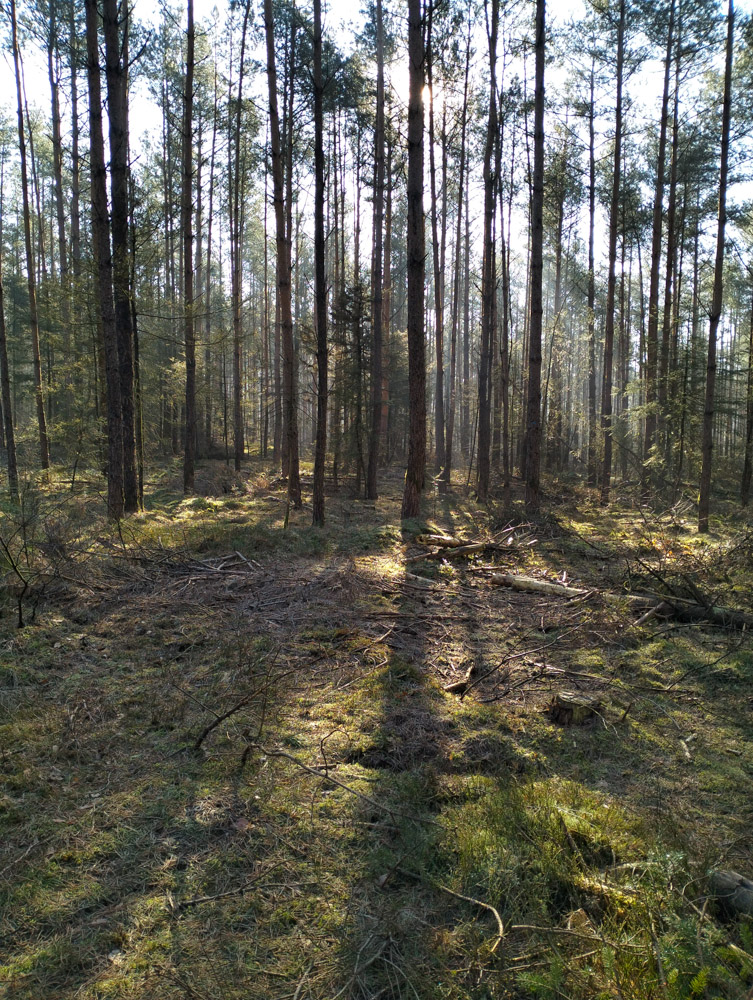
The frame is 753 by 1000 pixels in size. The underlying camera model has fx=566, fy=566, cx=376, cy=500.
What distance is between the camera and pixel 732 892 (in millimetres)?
2320

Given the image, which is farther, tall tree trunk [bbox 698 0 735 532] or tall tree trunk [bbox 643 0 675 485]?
tall tree trunk [bbox 643 0 675 485]

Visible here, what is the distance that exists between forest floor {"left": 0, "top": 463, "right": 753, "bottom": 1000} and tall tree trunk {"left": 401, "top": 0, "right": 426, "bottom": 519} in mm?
4487

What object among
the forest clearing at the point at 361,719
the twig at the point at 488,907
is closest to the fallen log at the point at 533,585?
the forest clearing at the point at 361,719

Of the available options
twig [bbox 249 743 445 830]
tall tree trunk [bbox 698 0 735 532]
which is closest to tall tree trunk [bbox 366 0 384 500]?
tall tree trunk [bbox 698 0 735 532]

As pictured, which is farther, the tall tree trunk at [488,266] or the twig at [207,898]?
the tall tree trunk at [488,266]

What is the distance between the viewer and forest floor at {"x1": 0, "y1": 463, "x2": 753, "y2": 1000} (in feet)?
7.07

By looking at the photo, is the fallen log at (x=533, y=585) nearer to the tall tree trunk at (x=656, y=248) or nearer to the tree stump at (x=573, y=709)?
the tree stump at (x=573, y=709)

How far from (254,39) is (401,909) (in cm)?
2287

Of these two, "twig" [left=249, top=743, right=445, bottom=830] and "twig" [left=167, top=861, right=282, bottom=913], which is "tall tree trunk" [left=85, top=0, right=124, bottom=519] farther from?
"twig" [left=167, top=861, right=282, bottom=913]

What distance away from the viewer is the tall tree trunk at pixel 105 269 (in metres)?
9.47

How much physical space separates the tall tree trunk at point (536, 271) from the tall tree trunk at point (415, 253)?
8.16ft

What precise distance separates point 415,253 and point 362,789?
9.80 metres

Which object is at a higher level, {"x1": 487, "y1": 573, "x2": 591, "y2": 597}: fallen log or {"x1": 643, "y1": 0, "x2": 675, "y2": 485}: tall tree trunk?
{"x1": 643, "y1": 0, "x2": 675, "y2": 485}: tall tree trunk

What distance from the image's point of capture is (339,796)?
3234 millimetres
